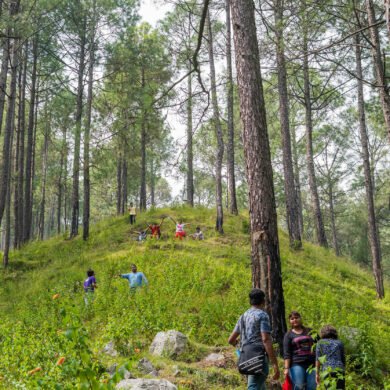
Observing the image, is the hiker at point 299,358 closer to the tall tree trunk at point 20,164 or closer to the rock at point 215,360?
the rock at point 215,360

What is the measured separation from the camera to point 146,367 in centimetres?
564

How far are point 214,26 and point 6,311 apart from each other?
17.4 meters

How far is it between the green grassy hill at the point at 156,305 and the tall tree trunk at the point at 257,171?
1.40 m

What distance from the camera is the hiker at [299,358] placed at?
16.0ft

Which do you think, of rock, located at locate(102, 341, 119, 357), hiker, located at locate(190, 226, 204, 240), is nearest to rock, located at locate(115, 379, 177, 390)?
rock, located at locate(102, 341, 119, 357)

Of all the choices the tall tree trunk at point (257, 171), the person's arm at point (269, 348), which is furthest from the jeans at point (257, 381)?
the tall tree trunk at point (257, 171)

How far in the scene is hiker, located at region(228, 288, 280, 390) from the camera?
427cm

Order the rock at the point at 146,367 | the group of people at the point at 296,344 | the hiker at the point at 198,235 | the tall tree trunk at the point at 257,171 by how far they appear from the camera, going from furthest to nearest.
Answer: the hiker at the point at 198,235
the tall tree trunk at the point at 257,171
the rock at the point at 146,367
the group of people at the point at 296,344

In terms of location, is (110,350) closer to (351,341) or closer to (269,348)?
(269,348)

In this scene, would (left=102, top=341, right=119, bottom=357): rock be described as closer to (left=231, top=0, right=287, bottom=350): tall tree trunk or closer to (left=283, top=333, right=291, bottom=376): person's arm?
(left=231, top=0, right=287, bottom=350): tall tree trunk

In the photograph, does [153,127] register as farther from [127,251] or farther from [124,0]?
[124,0]

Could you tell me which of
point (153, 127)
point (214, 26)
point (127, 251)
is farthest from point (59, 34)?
point (153, 127)

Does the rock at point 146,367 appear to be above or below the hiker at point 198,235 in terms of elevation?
below

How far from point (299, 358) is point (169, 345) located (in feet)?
7.54
